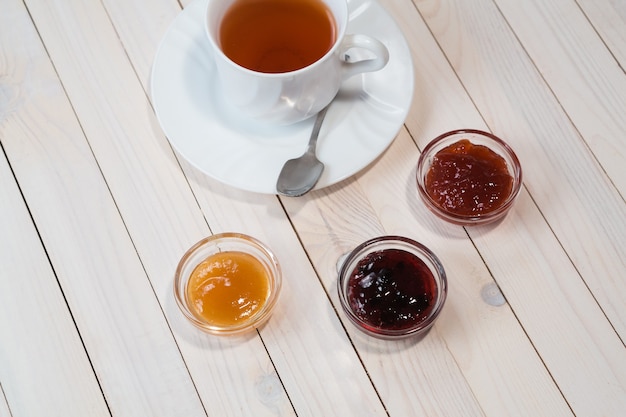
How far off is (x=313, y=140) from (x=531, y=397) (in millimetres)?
528

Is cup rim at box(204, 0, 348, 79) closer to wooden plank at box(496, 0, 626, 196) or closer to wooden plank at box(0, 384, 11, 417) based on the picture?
wooden plank at box(496, 0, 626, 196)

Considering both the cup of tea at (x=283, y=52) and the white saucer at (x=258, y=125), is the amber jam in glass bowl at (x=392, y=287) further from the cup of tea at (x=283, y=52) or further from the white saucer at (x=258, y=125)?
the cup of tea at (x=283, y=52)

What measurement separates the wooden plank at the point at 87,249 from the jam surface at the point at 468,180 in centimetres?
50

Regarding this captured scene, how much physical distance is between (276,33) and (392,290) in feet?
1.46

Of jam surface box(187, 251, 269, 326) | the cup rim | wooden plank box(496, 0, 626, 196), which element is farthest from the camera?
wooden plank box(496, 0, 626, 196)

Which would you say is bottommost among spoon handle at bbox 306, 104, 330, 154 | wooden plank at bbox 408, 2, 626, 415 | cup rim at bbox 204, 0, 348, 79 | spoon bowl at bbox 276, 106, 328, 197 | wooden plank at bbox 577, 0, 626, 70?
wooden plank at bbox 408, 2, 626, 415

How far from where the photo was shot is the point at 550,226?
134cm

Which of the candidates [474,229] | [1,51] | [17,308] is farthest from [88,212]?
[474,229]

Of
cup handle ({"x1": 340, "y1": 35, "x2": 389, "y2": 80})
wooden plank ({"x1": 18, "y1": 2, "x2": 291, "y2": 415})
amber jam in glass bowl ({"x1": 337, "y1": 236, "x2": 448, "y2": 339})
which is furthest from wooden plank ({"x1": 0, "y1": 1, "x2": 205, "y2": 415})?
cup handle ({"x1": 340, "y1": 35, "x2": 389, "y2": 80})

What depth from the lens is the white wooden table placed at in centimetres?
127

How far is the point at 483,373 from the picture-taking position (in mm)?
1271

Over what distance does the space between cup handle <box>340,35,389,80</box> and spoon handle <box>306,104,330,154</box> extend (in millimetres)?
68

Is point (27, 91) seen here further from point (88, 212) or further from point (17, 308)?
point (17, 308)

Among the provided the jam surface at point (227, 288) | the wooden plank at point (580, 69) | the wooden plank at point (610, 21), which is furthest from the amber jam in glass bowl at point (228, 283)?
the wooden plank at point (610, 21)
